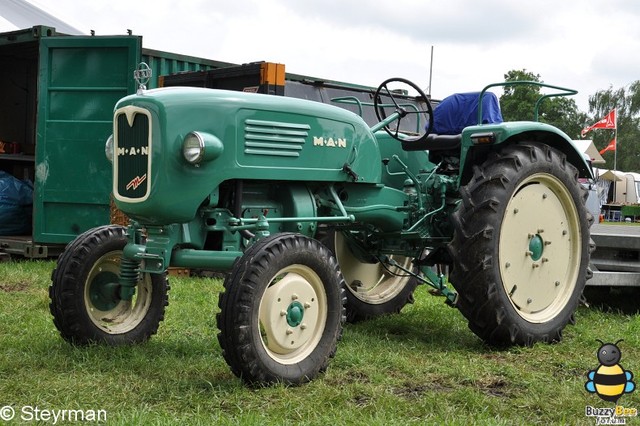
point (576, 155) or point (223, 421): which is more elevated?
point (576, 155)

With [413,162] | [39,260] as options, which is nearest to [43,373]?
[413,162]

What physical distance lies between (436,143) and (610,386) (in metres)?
2.01

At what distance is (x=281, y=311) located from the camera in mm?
3600

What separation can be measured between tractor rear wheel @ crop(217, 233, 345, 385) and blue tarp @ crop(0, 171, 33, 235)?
6680 mm

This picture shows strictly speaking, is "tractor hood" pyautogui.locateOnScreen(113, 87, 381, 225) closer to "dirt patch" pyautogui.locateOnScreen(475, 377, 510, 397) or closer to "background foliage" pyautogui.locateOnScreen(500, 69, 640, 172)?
"dirt patch" pyautogui.locateOnScreen(475, 377, 510, 397)

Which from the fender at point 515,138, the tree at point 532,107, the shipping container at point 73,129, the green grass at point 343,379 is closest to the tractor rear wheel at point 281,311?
the green grass at point 343,379

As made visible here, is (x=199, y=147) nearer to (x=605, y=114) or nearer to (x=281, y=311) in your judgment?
(x=281, y=311)

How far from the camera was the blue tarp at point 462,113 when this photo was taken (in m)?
5.07

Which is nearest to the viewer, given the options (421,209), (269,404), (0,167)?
(269,404)

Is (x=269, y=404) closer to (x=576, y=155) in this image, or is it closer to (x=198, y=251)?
(x=198, y=251)

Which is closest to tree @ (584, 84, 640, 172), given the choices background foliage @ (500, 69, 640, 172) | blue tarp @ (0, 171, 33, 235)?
background foliage @ (500, 69, 640, 172)

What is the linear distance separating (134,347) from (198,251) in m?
0.80

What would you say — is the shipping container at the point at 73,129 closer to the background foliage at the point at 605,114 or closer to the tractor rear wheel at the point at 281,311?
the tractor rear wheel at the point at 281,311

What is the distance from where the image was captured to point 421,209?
16.1 feet
